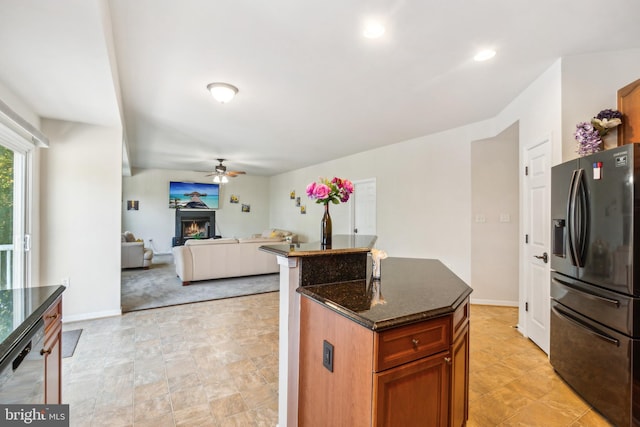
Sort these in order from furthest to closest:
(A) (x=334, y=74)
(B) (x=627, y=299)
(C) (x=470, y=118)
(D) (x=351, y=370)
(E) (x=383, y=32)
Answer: (C) (x=470, y=118) < (A) (x=334, y=74) < (E) (x=383, y=32) < (B) (x=627, y=299) < (D) (x=351, y=370)

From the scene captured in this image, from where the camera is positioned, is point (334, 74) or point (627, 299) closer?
point (627, 299)

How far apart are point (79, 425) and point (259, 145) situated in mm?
4628

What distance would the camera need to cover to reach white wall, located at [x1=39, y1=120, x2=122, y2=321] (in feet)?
11.0

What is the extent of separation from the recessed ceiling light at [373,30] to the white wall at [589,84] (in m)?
1.67

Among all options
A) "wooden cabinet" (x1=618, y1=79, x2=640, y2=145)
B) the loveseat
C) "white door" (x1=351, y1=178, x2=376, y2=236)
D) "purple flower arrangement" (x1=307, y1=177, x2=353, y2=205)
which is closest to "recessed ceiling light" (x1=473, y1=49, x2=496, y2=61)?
"wooden cabinet" (x1=618, y1=79, x2=640, y2=145)

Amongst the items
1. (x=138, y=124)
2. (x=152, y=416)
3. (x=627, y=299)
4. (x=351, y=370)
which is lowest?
(x=152, y=416)

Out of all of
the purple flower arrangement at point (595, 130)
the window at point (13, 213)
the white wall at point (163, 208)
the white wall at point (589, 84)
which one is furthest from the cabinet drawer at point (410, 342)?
the white wall at point (163, 208)

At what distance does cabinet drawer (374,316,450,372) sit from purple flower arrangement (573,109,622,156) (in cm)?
194

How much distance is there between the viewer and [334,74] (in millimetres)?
2691

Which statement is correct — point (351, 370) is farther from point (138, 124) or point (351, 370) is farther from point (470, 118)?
point (138, 124)

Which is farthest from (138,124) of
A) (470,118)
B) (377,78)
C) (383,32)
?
(470,118)

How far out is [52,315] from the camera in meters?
1.41

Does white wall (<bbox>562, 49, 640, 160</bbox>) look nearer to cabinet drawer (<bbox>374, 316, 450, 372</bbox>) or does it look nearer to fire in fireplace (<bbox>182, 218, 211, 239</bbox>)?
cabinet drawer (<bbox>374, 316, 450, 372</bbox>)

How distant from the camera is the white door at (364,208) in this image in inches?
227
